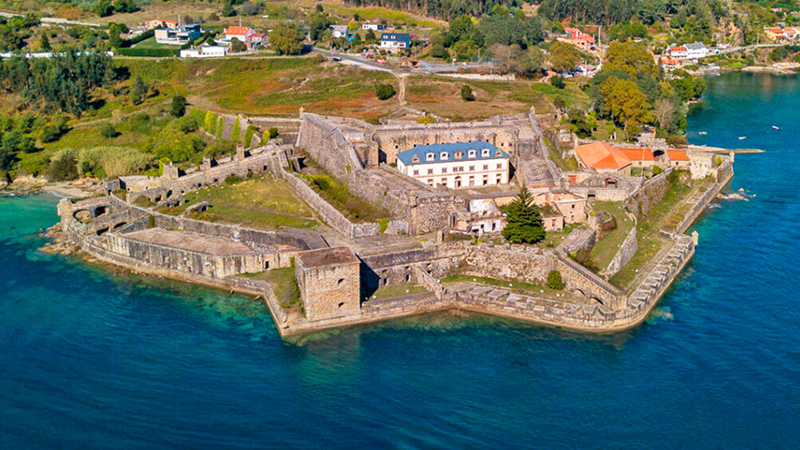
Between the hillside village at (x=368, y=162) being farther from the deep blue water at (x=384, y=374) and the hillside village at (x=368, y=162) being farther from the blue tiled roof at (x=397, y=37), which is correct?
the deep blue water at (x=384, y=374)

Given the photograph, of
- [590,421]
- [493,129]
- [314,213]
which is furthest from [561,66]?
[590,421]

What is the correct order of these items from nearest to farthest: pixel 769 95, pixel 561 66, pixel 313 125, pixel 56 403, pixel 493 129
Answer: pixel 56 403 < pixel 493 129 < pixel 313 125 < pixel 561 66 < pixel 769 95

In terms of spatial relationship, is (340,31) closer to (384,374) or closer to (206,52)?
(206,52)

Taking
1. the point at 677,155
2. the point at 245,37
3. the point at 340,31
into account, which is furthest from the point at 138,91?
the point at 677,155

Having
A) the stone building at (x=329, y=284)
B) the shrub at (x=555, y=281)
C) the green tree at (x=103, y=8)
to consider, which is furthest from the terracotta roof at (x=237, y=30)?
the shrub at (x=555, y=281)

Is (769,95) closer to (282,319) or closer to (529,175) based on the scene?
(529,175)
